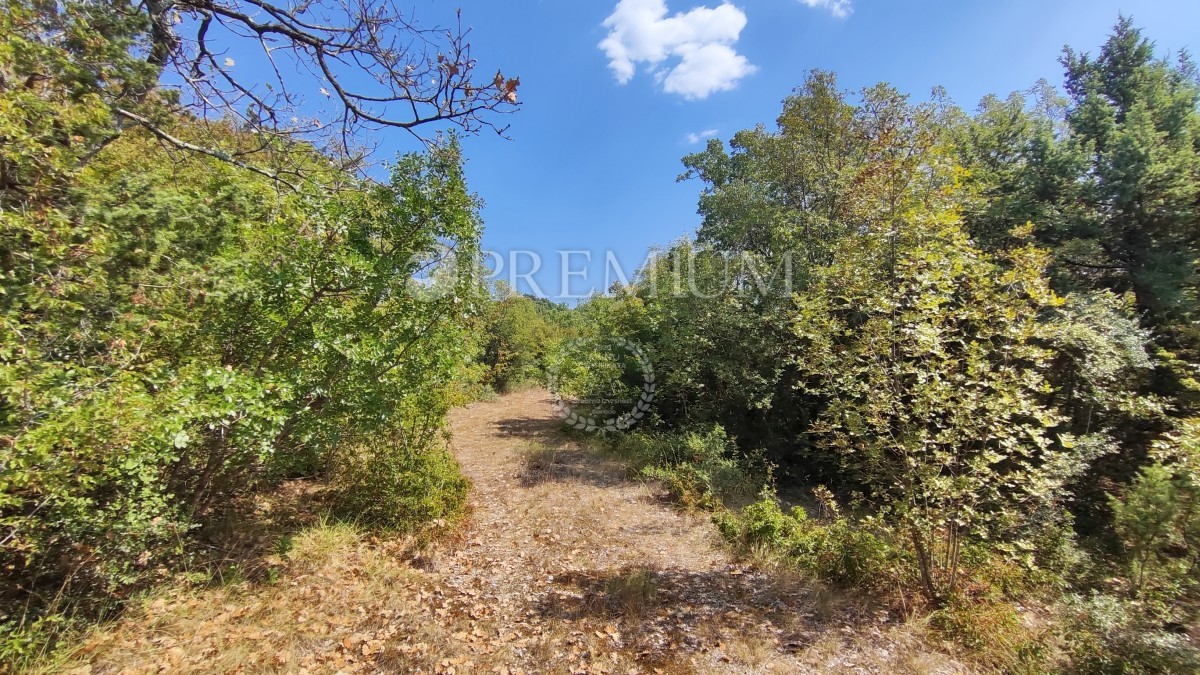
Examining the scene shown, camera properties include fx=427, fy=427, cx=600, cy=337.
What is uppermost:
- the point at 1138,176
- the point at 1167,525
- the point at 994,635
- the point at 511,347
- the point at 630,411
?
the point at 1138,176

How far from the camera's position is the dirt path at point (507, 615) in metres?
3.10

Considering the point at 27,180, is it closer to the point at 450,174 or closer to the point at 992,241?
the point at 450,174

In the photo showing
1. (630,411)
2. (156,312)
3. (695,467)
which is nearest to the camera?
(156,312)

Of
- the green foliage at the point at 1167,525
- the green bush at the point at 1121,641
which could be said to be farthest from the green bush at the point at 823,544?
the green foliage at the point at 1167,525

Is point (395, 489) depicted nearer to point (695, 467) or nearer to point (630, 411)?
point (695, 467)

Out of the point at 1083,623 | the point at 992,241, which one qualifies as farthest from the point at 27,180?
the point at 992,241

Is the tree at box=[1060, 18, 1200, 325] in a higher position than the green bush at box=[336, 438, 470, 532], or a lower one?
higher

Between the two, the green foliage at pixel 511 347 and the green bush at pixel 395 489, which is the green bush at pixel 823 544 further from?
the green foliage at pixel 511 347

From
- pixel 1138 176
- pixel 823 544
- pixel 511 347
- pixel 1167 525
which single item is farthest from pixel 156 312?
pixel 511 347

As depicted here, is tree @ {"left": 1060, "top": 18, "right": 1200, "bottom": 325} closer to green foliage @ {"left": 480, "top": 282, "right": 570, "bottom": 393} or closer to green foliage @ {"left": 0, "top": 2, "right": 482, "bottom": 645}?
green foliage @ {"left": 0, "top": 2, "right": 482, "bottom": 645}

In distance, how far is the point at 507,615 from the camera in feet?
12.6

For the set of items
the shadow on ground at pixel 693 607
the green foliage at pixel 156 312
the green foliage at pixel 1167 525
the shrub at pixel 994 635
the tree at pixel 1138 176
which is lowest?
the shadow on ground at pixel 693 607

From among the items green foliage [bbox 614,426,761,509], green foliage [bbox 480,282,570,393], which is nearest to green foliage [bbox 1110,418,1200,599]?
green foliage [bbox 614,426,761,509]

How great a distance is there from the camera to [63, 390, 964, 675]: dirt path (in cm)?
310
